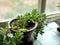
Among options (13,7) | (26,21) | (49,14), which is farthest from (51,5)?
(26,21)

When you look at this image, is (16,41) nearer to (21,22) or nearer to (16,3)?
(21,22)

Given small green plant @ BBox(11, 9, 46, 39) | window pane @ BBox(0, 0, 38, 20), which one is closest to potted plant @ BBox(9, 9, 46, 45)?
small green plant @ BBox(11, 9, 46, 39)

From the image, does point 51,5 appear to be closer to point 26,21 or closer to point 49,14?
point 49,14

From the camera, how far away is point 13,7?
1.50 meters

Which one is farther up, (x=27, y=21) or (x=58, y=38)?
(x=27, y=21)

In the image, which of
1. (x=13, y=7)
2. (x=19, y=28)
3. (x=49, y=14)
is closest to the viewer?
(x=19, y=28)

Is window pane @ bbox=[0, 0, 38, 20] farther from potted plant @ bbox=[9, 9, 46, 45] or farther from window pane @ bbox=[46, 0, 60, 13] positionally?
potted plant @ bbox=[9, 9, 46, 45]

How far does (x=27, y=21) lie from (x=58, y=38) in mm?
361

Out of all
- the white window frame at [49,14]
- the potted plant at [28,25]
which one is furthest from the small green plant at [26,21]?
the white window frame at [49,14]

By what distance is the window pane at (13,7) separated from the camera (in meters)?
1.46

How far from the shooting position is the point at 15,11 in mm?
1518

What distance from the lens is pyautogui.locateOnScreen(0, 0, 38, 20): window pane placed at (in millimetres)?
1460

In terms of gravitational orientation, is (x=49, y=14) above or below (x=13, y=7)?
below

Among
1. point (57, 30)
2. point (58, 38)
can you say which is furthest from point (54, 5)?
point (58, 38)
